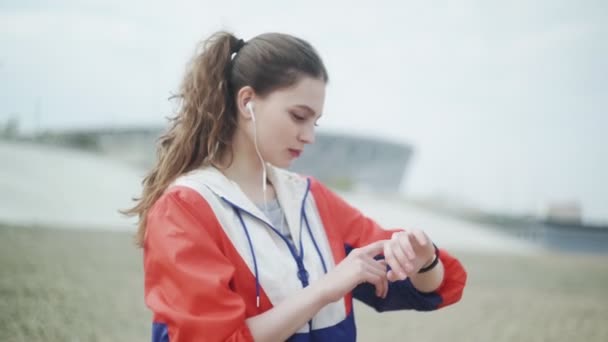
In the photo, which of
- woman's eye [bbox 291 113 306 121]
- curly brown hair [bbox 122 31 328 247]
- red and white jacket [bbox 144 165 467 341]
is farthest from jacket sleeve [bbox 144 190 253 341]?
woman's eye [bbox 291 113 306 121]

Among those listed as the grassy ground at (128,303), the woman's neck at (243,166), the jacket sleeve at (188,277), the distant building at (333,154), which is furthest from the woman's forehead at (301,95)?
the distant building at (333,154)

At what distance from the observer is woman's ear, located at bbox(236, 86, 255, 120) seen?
109cm

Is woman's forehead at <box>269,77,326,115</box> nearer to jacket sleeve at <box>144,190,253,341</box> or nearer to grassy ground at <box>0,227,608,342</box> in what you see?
jacket sleeve at <box>144,190,253,341</box>

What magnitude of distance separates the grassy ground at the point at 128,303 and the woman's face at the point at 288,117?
3.92 feet

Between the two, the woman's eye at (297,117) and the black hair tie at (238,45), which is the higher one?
the black hair tie at (238,45)

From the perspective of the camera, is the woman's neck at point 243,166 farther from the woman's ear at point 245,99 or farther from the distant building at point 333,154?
the distant building at point 333,154

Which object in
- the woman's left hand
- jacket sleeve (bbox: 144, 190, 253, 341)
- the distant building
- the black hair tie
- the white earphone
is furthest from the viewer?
the distant building

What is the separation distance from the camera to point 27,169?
6.30m

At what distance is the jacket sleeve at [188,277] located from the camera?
85 cm

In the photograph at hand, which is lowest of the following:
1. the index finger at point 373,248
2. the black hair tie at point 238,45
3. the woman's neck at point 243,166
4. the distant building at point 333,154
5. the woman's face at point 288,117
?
the distant building at point 333,154

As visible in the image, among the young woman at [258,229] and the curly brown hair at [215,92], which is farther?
the curly brown hair at [215,92]

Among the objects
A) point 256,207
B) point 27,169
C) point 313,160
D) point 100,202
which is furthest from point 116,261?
point 313,160

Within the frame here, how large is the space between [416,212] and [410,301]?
8.49 metres

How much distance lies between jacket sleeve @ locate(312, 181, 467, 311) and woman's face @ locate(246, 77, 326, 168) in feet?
0.72
